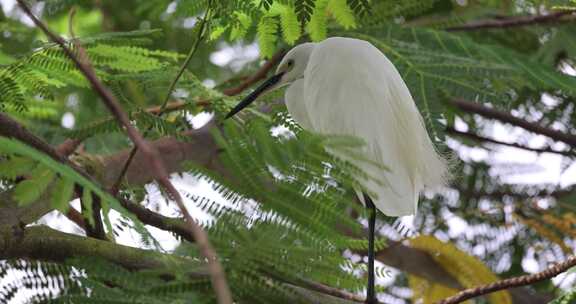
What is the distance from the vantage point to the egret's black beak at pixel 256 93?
8.73ft

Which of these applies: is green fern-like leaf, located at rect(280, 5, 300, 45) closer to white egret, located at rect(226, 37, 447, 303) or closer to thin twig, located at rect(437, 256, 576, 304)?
white egret, located at rect(226, 37, 447, 303)

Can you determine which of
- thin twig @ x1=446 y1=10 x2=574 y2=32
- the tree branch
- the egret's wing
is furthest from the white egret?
thin twig @ x1=446 y1=10 x2=574 y2=32

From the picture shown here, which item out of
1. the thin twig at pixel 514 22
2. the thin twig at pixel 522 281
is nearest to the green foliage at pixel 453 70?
the thin twig at pixel 514 22

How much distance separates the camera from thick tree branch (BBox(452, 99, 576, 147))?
3.74 meters

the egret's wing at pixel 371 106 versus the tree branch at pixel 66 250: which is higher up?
the egret's wing at pixel 371 106

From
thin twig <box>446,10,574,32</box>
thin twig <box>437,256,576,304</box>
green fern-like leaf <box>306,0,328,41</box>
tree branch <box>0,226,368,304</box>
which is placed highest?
thin twig <box>446,10,574,32</box>

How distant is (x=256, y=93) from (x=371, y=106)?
1.37 feet

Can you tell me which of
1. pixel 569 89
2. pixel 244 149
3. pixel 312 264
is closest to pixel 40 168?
pixel 244 149

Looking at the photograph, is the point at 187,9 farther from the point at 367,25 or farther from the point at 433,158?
the point at 367,25

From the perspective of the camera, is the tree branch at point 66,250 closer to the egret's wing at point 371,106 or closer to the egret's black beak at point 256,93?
the egret's wing at point 371,106

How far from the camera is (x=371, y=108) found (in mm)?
2537

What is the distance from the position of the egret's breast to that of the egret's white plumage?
0.24m

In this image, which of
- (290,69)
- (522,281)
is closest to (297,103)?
(290,69)

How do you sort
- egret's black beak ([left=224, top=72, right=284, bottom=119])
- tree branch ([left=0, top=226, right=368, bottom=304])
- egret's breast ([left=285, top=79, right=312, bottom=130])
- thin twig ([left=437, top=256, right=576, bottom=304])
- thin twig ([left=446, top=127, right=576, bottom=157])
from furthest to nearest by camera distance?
1. thin twig ([left=446, top=127, right=576, bottom=157])
2. egret's breast ([left=285, top=79, right=312, bottom=130])
3. egret's black beak ([left=224, top=72, right=284, bottom=119])
4. thin twig ([left=437, top=256, right=576, bottom=304])
5. tree branch ([left=0, top=226, right=368, bottom=304])
